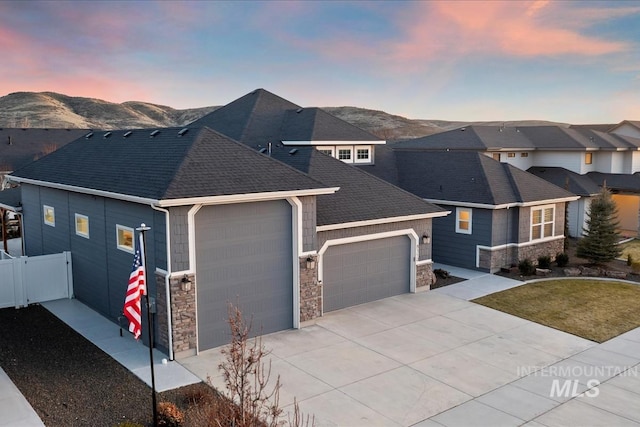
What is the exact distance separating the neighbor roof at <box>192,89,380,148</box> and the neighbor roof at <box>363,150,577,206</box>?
237 cm

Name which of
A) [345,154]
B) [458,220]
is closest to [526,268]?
[458,220]

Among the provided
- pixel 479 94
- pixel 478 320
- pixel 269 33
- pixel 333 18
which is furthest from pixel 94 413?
pixel 479 94

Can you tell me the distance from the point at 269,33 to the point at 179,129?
2573 cm

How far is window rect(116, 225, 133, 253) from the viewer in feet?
43.3

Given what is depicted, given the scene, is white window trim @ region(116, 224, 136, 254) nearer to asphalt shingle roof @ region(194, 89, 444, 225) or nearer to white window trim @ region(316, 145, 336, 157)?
asphalt shingle roof @ region(194, 89, 444, 225)

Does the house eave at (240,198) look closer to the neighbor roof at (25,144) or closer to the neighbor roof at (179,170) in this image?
the neighbor roof at (179,170)

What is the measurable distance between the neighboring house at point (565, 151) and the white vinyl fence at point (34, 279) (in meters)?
22.9

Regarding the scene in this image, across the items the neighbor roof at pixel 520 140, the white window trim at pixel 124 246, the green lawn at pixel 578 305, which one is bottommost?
the green lawn at pixel 578 305

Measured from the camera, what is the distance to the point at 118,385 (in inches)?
411

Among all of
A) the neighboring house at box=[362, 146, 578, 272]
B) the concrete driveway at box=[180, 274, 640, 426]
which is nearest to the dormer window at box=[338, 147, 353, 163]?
the neighboring house at box=[362, 146, 578, 272]

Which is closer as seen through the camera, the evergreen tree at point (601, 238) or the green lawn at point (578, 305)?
the green lawn at point (578, 305)

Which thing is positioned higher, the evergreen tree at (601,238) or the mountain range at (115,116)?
the mountain range at (115,116)

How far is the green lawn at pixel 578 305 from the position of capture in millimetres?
14414

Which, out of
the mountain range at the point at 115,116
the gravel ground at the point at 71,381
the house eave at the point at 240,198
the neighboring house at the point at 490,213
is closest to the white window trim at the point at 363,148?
the neighboring house at the point at 490,213
